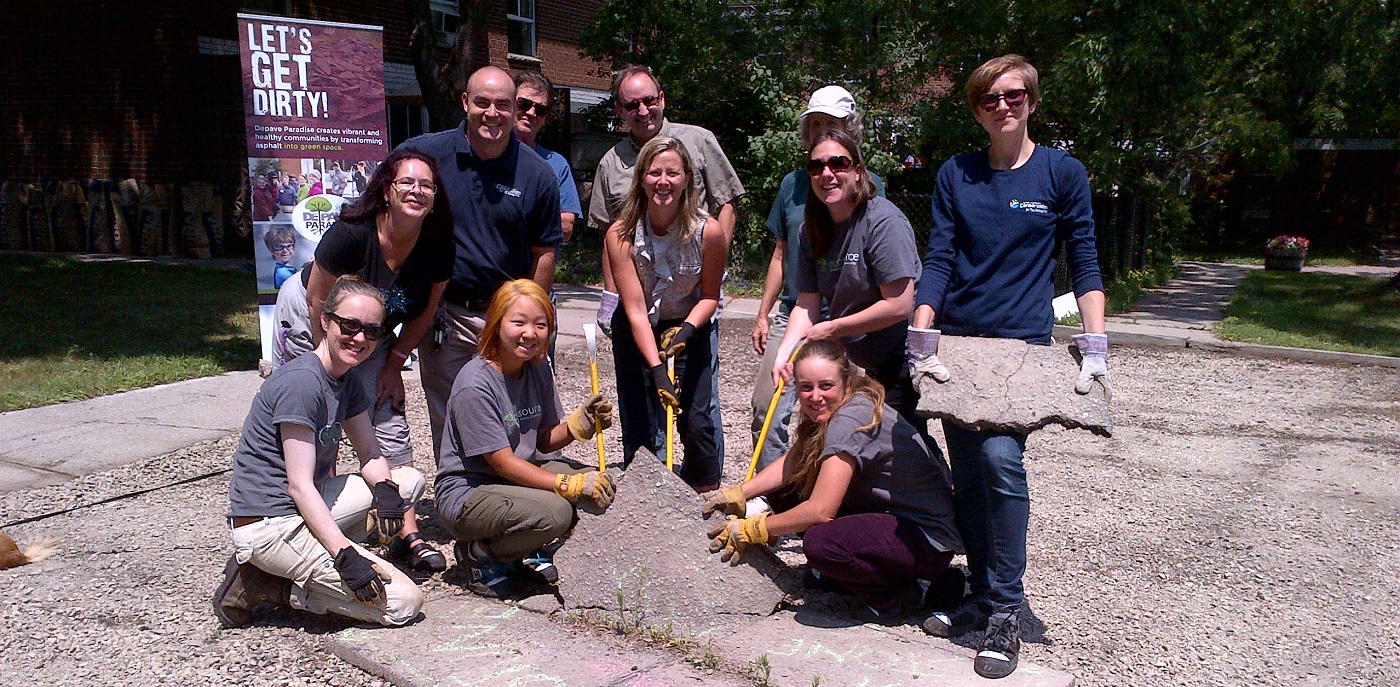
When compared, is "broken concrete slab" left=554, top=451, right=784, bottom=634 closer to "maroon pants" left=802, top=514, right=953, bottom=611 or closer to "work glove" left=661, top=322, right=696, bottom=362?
"maroon pants" left=802, top=514, right=953, bottom=611

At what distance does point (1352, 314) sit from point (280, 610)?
1202 centimetres

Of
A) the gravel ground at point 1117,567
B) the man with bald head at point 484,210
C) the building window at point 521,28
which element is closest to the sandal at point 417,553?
the gravel ground at point 1117,567

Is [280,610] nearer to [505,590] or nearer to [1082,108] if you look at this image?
[505,590]

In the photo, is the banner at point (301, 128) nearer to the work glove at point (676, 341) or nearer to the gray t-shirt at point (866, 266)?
the work glove at point (676, 341)

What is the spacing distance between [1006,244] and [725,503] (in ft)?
3.91

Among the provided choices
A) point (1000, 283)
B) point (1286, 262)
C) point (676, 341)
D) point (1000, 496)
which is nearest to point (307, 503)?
Answer: point (676, 341)

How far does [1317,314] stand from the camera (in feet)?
39.7

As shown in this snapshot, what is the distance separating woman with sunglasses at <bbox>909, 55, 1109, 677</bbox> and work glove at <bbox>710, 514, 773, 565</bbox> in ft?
2.01

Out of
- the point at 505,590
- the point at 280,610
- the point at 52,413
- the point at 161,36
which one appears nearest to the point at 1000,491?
the point at 505,590

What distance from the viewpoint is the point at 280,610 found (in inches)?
149

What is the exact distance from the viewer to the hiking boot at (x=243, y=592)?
3568 mm

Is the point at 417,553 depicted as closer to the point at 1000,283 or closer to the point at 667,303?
the point at 667,303

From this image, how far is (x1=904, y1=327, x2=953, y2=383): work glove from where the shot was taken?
129 inches

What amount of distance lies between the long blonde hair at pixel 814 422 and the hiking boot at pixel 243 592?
5.54 ft
